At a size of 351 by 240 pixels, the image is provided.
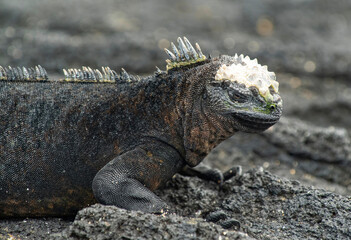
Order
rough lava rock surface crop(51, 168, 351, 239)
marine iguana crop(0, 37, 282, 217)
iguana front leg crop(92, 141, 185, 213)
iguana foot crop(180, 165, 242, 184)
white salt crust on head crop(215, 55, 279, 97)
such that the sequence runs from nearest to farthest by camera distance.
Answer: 1. rough lava rock surface crop(51, 168, 351, 239)
2. iguana front leg crop(92, 141, 185, 213)
3. white salt crust on head crop(215, 55, 279, 97)
4. marine iguana crop(0, 37, 282, 217)
5. iguana foot crop(180, 165, 242, 184)

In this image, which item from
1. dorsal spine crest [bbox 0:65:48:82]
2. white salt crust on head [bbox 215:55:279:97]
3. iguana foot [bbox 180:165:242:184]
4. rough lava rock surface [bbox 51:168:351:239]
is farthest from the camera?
iguana foot [bbox 180:165:242:184]

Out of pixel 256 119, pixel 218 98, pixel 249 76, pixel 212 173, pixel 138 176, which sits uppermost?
pixel 249 76

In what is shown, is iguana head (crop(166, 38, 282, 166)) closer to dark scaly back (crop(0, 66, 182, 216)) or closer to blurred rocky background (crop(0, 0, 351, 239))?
dark scaly back (crop(0, 66, 182, 216))

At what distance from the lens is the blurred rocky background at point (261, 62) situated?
402 cm

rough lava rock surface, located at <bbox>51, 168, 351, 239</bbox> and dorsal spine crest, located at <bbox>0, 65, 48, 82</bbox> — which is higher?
dorsal spine crest, located at <bbox>0, 65, 48, 82</bbox>

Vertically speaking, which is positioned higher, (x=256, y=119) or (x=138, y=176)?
(x=256, y=119)

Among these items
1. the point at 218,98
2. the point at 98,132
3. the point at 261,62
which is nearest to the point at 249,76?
the point at 218,98

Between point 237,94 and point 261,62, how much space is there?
6300 millimetres

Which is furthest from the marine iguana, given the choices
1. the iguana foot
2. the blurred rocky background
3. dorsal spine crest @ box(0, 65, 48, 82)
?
the iguana foot

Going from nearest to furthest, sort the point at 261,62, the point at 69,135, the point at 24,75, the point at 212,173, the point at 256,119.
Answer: the point at 256,119, the point at 69,135, the point at 24,75, the point at 212,173, the point at 261,62

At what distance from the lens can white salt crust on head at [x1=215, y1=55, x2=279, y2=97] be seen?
3943 millimetres

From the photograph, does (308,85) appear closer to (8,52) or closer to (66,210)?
(8,52)

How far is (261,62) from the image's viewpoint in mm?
10047

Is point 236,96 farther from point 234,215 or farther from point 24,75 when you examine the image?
point 24,75
